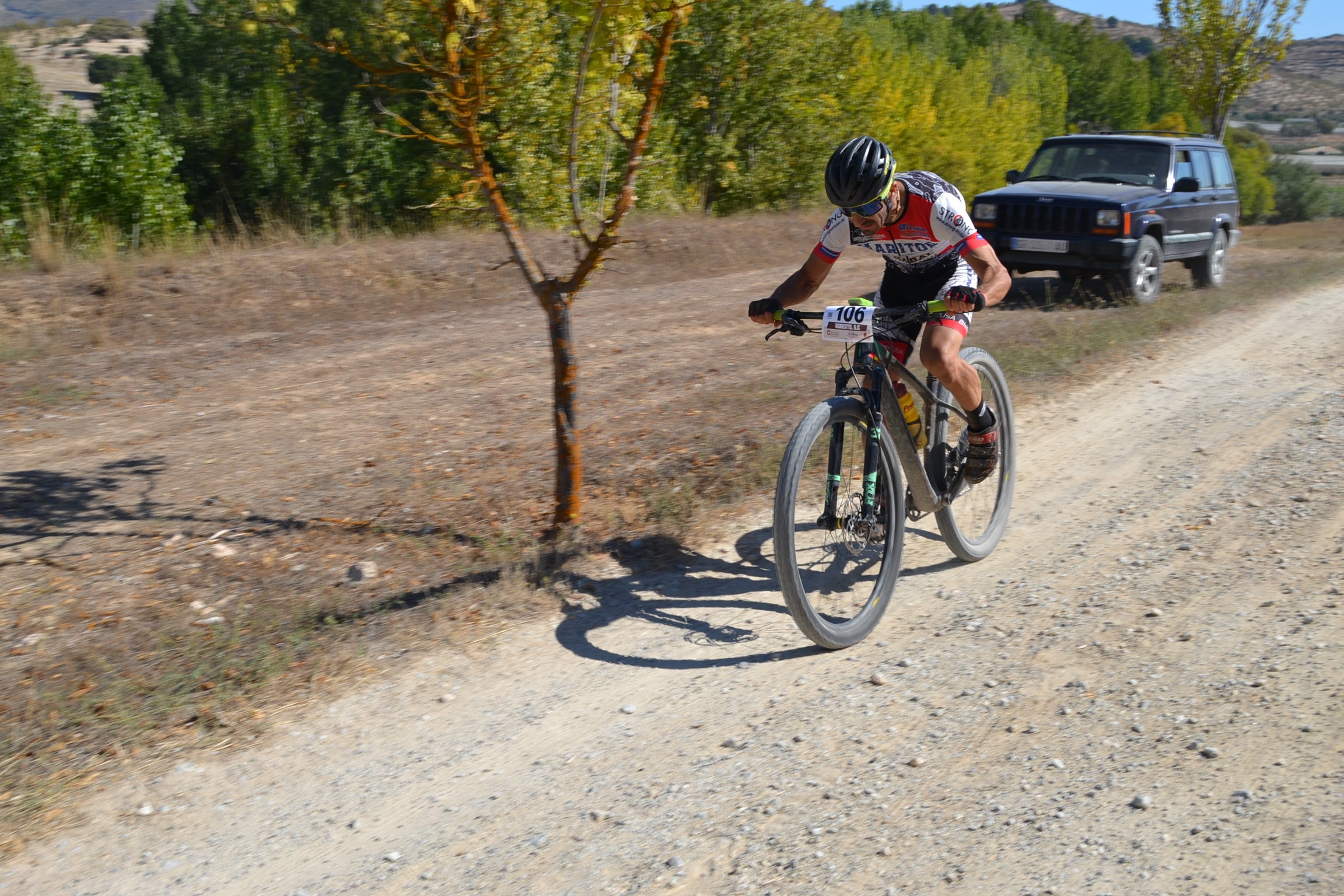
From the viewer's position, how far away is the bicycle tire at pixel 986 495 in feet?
17.4

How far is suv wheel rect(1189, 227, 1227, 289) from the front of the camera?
14.4 meters

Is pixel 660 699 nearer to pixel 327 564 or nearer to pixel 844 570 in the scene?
pixel 844 570

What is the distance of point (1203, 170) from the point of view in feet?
46.3

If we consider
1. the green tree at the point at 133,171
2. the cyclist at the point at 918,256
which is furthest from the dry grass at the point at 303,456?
the green tree at the point at 133,171

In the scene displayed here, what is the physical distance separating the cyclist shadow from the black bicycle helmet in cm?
188

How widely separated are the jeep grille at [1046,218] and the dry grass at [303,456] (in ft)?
3.10

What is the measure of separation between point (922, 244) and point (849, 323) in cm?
78

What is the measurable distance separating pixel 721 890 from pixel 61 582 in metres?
3.55

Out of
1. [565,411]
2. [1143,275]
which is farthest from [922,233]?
[1143,275]

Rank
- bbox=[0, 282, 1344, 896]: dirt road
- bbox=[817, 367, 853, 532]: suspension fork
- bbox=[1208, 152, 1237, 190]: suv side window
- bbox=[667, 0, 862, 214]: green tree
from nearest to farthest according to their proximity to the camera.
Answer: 1. bbox=[0, 282, 1344, 896]: dirt road
2. bbox=[817, 367, 853, 532]: suspension fork
3. bbox=[1208, 152, 1237, 190]: suv side window
4. bbox=[667, 0, 862, 214]: green tree

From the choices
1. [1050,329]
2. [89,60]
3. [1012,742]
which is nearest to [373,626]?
[1012,742]

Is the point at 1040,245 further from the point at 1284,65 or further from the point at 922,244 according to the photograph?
the point at 1284,65

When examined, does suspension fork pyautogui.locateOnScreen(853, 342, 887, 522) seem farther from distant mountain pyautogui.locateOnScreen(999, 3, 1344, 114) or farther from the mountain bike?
distant mountain pyautogui.locateOnScreen(999, 3, 1344, 114)

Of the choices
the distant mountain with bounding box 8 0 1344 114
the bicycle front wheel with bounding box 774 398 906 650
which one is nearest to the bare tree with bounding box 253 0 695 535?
the bicycle front wheel with bounding box 774 398 906 650
